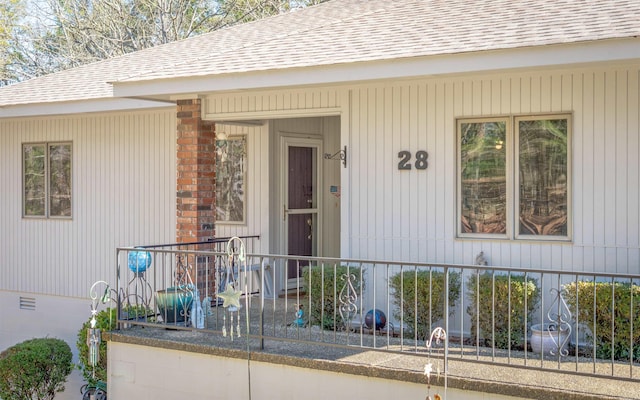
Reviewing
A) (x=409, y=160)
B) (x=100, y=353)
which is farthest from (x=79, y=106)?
(x=409, y=160)

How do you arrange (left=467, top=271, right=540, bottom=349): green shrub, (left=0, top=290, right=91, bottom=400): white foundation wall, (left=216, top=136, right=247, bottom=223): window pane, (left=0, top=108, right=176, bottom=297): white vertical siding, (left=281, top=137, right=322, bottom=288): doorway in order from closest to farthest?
(left=467, top=271, right=540, bottom=349): green shrub
(left=216, top=136, right=247, bottom=223): window pane
(left=281, top=137, right=322, bottom=288): doorway
(left=0, top=108, right=176, bottom=297): white vertical siding
(left=0, top=290, right=91, bottom=400): white foundation wall

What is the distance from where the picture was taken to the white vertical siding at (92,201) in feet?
41.3

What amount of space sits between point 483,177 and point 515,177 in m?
0.35

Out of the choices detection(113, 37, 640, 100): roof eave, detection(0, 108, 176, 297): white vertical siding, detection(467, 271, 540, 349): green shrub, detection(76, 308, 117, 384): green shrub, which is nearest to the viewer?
detection(113, 37, 640, 100): roof eave

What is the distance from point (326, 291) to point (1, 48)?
73.6ft

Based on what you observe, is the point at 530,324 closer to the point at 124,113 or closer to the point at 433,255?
the point at 433,255

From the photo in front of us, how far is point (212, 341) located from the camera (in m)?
8.66

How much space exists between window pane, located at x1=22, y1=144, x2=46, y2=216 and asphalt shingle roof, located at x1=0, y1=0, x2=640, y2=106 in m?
0.92

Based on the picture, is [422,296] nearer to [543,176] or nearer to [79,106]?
[543,176]

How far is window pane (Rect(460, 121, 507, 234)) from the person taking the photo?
29.1ft

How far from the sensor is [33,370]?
1097 cm

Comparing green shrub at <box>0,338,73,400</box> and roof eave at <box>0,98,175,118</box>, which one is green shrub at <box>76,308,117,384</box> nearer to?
green shrub at <box>0,338,73,400</box>

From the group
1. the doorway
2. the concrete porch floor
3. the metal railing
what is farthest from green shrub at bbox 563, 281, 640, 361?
the doorway

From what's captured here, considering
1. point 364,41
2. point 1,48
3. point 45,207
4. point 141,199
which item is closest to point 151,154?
point 141,199
